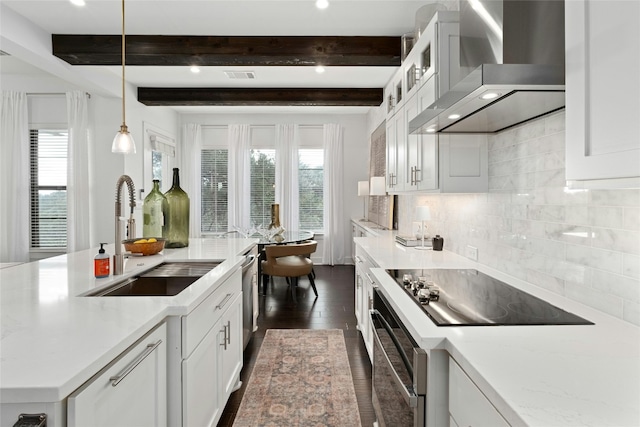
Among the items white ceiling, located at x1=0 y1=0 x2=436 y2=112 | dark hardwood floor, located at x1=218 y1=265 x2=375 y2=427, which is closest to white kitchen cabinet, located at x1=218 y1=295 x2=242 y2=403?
dark hardwood floor, located at x1=218 y1=265 x2=375 y2=427

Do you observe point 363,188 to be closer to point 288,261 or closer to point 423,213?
point 288,261

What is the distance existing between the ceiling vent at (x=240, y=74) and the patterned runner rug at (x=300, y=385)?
10.8 feet

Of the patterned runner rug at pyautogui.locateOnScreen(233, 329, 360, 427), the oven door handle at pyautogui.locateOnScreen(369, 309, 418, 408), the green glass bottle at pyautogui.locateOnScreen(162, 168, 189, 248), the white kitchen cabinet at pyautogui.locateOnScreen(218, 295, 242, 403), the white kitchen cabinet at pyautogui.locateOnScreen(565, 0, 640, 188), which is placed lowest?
the patterned runner rug at pyautogui.locateOnScreen(233, 329, 360, 427)

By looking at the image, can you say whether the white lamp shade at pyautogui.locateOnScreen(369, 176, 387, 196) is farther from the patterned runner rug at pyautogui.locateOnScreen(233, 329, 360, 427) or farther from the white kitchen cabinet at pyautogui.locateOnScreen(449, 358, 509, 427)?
the white kitchen cabinet at pyautogui.locateOnScreen(449, 358, 509, 427)

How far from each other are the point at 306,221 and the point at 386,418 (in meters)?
5.46

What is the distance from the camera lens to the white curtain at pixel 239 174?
266 inches

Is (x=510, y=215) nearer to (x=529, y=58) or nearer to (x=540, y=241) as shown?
(x=540, y=241)

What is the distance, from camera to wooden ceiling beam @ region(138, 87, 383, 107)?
528 cm

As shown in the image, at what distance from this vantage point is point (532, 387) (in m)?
0.77

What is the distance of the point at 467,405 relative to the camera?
936mm

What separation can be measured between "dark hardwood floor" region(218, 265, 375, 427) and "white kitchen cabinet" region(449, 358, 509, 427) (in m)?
1.23

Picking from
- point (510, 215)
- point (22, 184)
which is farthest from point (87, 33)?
point (510, 215)

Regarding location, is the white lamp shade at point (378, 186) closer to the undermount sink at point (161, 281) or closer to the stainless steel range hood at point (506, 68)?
the stainless steel range hood at point (506, 68)

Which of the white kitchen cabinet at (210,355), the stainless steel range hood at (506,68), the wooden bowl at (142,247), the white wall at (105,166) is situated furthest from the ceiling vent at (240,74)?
the stainless steel range hood at (506,68)
